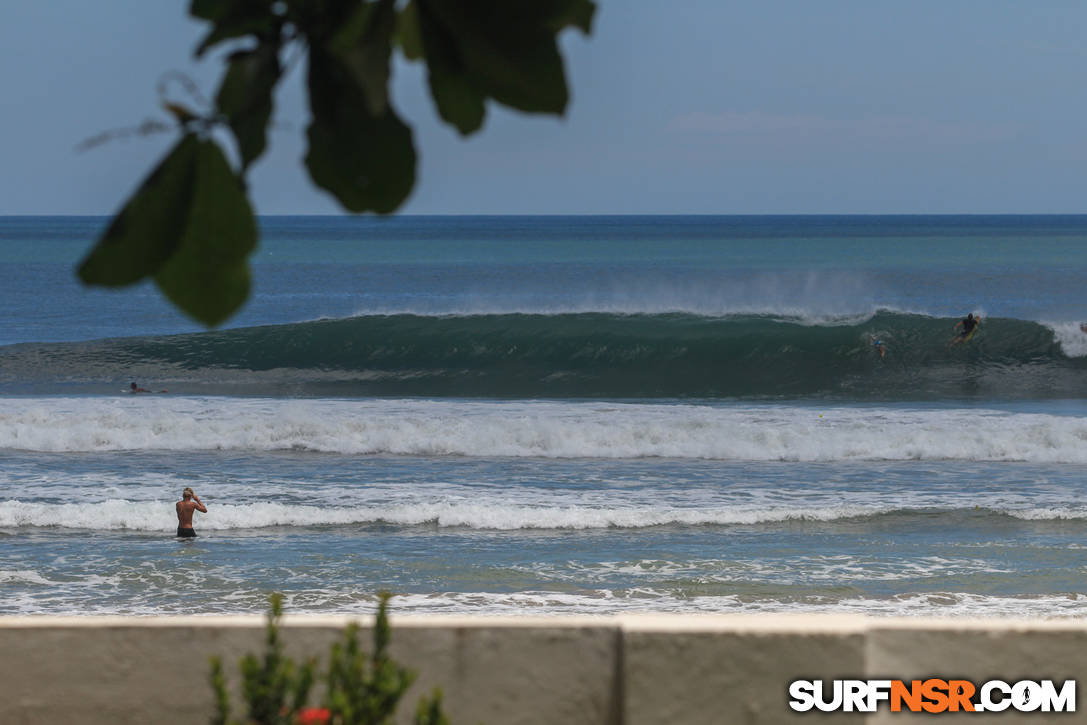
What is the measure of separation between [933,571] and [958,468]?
556cm

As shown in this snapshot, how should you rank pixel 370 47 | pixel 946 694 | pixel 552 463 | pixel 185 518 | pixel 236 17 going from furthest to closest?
1. pixel 552 463
2. pixel 185 518
3. pixel 946 694
4. pixel 236 17
5. pixel 370 47

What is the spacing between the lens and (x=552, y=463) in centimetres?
1479

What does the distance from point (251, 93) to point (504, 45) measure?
7.7 inches

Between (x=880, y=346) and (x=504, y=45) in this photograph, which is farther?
(x=880, y=346)

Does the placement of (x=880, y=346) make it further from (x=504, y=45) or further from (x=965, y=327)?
(x=504, y=45)

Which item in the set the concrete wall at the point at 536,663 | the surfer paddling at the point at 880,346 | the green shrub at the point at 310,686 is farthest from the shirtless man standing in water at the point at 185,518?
the surfer paddling at the point at 880,346

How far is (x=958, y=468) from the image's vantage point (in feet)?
46.4

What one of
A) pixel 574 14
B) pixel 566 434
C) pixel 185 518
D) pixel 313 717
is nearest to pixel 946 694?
pixel 313 717

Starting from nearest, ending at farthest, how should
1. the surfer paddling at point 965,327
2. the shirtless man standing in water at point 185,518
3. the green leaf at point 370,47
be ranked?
the green leaf at point 370,47
the shirtless man standing in water at point 185,518
the surfer paddling at point 965,327

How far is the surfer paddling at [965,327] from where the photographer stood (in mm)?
25891

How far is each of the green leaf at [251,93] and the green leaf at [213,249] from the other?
2.7 inches

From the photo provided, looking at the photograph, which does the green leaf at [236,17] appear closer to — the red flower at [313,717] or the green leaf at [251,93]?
the green leaf at [251,93]

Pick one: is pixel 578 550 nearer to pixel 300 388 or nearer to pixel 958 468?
pixel 958 468

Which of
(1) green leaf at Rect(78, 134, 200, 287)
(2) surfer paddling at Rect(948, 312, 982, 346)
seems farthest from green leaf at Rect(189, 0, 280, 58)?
(2) surfer paddling at Rect(948, 312, 982, 346)
